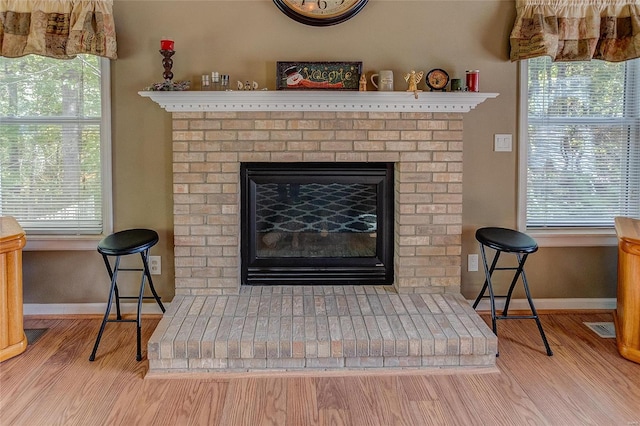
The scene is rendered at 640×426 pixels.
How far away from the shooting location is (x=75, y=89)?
2738mm

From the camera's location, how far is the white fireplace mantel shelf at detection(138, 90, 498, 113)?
A: 257 centimetres

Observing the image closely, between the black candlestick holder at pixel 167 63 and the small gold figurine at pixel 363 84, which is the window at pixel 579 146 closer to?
the small gold figurine at pixel 363 84

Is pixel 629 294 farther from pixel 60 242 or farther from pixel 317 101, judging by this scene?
pixel 60 242

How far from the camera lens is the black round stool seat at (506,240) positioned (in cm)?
230

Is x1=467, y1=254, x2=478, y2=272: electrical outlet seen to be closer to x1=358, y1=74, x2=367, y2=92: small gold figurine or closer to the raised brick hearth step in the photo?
the raised brick hearth step

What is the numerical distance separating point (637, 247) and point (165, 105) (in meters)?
2.64

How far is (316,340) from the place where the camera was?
2166mm

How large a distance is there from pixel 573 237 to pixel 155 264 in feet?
8.72

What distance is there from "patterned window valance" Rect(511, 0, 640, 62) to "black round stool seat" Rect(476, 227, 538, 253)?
103 centimetres

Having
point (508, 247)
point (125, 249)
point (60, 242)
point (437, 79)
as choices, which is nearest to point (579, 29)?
point (437, 79)

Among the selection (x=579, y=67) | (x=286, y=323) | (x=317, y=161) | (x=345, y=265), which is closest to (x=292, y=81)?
(x=317, y=161)

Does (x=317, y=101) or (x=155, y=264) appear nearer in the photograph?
(x=317, y=101)

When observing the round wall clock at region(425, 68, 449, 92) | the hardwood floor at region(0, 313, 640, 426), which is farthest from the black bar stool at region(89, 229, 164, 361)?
the round wall clock at region(425, 68, 449, 92)

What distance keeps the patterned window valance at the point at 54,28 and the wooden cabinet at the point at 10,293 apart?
3.30 feet
